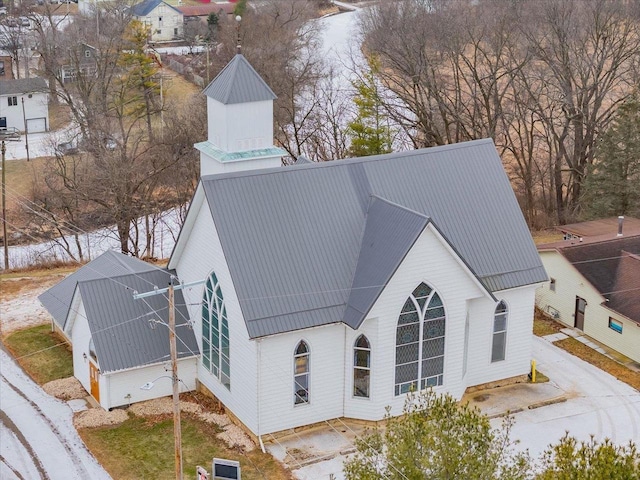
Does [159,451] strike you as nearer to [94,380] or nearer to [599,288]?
[94,380]

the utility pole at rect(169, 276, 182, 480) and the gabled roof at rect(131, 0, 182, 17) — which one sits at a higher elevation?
the gabled roof at rect(131, 0, 182, 17)

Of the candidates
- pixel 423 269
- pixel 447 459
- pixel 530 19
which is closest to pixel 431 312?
pixel 423 269

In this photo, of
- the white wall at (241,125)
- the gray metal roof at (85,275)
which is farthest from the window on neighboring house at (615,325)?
the gray metal roof at (85,275)

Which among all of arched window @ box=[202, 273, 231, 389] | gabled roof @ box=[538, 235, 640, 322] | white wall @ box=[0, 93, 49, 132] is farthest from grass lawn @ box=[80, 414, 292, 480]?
white wall @ box=[0, 93, 49, 132]

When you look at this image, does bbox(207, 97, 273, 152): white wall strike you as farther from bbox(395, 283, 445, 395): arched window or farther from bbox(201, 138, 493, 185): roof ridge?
bbox(395, 283, 445, 395): arched window

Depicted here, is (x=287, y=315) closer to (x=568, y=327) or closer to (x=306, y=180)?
(x=306, y=180)

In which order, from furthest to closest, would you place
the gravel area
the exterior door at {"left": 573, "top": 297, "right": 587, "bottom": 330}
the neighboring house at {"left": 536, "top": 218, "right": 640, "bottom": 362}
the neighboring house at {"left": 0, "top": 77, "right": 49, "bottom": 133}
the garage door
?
the garage door, the neighboring house at {"left": 0, "top": 77, "right": 49, "bottom": 133}, the exterior door at {"left": 573, "top": 297, "right": 587, "bottom": 330}, the neighboring house at {"left": 536, "top": 218, "right": 640, "bottom": 362}, the gravel area
